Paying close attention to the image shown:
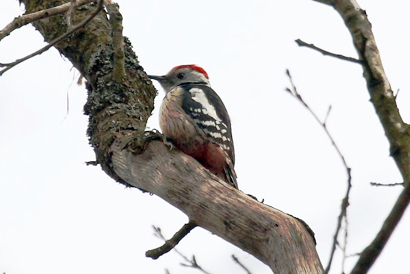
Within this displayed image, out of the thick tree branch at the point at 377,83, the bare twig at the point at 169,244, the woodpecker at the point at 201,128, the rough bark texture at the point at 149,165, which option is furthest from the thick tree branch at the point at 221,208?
the thick tree branch at the point at 377,83

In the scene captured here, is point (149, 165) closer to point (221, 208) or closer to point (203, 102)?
point (221, 208)

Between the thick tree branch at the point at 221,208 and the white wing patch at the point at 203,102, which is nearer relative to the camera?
the thick tree branch at the point at 221,208

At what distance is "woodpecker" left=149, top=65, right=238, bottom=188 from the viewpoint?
16.0 feet

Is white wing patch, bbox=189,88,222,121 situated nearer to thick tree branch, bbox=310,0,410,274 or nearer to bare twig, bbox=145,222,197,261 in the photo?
bare twig, bbox=145,222,197,261

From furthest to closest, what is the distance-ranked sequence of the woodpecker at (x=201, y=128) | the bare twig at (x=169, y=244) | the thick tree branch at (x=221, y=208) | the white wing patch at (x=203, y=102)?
the white wing patch at (x=203, y=102) → the woodpecker at (x=201, y=128) → the bare twig at (x=169, y=244) → the thick tree branch at (x=221, y=208)

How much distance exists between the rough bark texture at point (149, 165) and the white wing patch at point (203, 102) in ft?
1.23

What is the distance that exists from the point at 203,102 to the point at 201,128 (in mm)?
436

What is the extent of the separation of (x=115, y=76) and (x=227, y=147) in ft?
3.49

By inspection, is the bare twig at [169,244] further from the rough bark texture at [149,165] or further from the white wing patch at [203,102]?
the white wing patch at [203,102]

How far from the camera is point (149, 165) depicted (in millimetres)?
4199

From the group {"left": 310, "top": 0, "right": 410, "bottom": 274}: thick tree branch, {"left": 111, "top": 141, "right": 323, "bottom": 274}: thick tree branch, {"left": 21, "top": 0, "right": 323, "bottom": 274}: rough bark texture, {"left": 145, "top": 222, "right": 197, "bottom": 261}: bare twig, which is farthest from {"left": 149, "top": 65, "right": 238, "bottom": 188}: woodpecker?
{"left": 310, "top": 0, "right": 410, "bottom": 274}: thick tree branch

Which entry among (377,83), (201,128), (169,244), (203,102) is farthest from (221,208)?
(203,102)

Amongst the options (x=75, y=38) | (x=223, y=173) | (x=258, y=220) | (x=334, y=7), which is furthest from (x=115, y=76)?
(x=334, y=7)

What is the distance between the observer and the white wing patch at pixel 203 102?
17.2 feet
